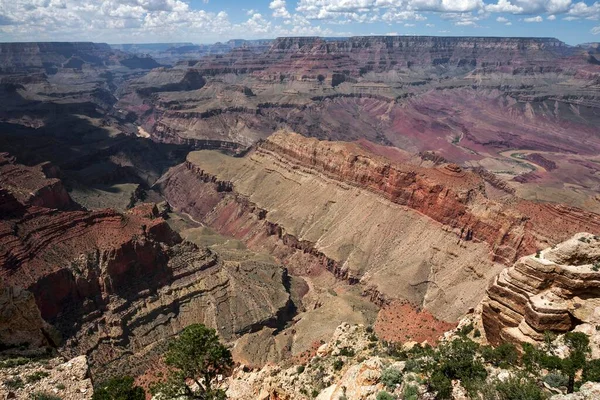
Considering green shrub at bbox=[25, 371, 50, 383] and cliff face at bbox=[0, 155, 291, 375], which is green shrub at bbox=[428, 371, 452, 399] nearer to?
green shrub at bbox=[25, 371, 50, 383]

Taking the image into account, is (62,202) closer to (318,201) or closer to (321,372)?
(318,201)

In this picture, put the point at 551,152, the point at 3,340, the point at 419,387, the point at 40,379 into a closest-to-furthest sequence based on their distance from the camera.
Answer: the point at 419,387 < the point at 40,379 < the point at 3,340 < the point at 551,152

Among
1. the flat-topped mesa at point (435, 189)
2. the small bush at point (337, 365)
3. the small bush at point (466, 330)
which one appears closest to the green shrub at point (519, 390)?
the small bush at point (466, 330)

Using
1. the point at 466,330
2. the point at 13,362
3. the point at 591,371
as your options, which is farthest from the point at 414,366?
the point at 13,362

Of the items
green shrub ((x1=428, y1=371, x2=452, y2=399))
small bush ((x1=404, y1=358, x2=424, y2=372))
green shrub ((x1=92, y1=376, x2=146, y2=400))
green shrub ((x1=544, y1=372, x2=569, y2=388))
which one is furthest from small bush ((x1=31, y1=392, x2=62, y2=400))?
green shrub ((x1=544, y1=372, x2=569, y2=388))

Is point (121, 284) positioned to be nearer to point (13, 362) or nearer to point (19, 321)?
point (19, 321)

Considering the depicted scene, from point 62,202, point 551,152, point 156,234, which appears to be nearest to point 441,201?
point 156,234

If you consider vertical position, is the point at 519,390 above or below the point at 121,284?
above
